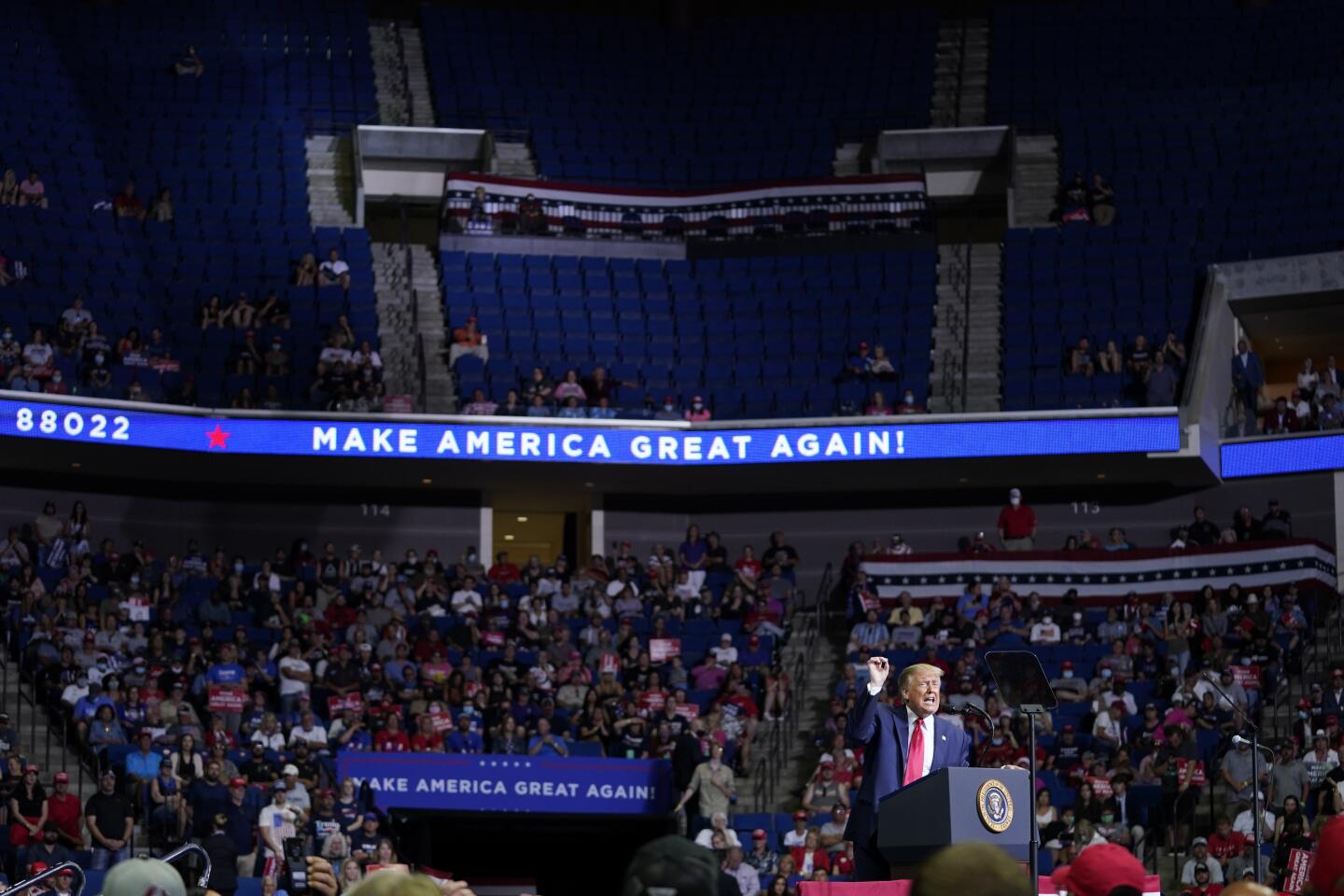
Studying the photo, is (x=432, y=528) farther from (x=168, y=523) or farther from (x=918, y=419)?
(x=918, y=419)

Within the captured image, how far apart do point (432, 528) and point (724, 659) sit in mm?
6134

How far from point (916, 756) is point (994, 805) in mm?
901

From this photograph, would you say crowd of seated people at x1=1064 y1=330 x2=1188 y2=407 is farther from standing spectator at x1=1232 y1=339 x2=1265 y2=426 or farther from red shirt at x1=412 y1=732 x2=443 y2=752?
red shirt at x1=412 y1=732 x2=443 y2=752

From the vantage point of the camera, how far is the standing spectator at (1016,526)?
78.6 feet

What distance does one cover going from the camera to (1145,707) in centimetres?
1858

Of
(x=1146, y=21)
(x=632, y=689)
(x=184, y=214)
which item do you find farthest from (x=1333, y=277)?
(x=184, y=214)

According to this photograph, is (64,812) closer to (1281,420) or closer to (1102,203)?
(1281,420)

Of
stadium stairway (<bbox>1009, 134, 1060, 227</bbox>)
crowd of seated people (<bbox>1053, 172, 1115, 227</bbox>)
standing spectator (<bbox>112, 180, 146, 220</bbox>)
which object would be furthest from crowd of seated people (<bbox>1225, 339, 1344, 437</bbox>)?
standing spectator (<bbox>112, 180, 146, 220</bbox>)

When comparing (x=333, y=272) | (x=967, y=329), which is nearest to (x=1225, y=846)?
(x=967, y=329)

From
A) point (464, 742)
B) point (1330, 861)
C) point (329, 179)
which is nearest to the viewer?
point (1330, 861)

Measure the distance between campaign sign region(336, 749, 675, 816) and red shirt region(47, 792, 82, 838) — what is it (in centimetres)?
235

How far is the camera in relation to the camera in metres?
15.8

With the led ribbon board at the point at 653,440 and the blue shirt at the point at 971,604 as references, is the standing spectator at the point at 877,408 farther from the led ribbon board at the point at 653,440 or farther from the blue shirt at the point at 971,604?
the blue shirt at the point at 971,604

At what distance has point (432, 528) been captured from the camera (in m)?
25.6
